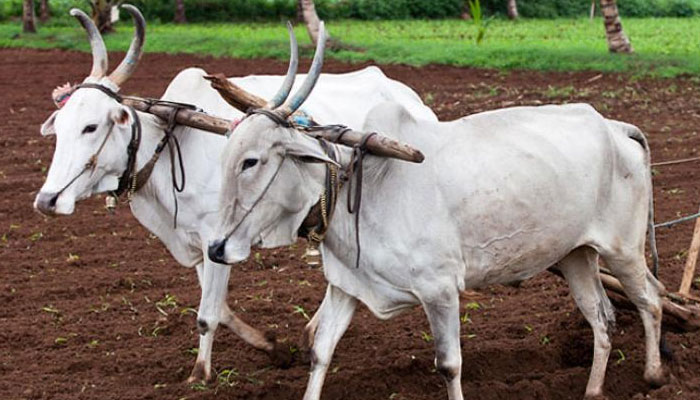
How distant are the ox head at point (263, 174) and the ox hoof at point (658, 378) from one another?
207cm

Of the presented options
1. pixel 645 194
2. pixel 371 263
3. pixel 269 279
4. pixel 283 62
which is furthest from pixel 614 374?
pixel 283 62

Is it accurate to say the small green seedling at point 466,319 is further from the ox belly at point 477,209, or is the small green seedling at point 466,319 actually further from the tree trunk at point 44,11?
the tree trunk at point 44,11

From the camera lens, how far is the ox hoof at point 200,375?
5777 millimetres

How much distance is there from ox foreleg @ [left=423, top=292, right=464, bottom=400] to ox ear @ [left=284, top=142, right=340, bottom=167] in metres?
0.76

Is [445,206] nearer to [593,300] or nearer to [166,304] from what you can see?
[593,300]

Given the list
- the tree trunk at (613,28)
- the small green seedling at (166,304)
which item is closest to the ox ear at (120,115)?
the small green seedling at (166,304)

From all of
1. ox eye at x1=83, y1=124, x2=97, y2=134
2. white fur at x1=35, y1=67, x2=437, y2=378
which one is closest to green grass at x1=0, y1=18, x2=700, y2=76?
white fur at x1=35, y1=67, x2=437, y2=378

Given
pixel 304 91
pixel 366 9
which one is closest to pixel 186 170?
pixel 304 91

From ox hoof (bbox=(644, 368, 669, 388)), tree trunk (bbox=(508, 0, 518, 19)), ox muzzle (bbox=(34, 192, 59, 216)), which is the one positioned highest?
ox muzzle (bbox=(34, 192, 59, 216))

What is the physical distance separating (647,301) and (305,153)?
206 cm

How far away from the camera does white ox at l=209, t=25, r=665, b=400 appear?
4469 millimetres

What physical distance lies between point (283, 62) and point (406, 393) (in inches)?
620

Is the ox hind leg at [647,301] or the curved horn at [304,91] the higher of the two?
the curved horn at [304,91]

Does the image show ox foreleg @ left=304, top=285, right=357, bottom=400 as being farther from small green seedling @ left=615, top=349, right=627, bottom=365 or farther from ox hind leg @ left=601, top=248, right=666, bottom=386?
small green seedling @ left=615, top=349, right=627, bottom=365
